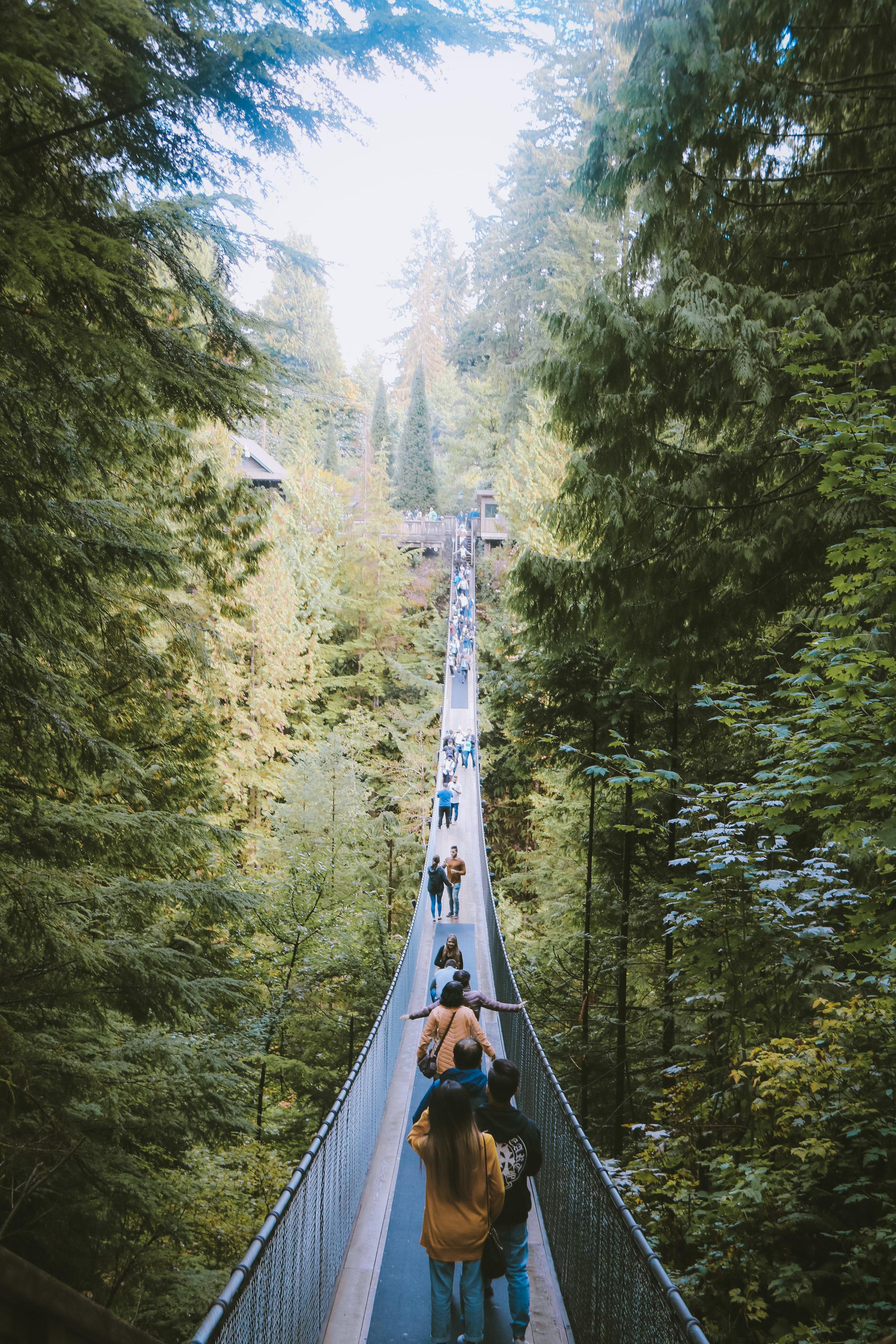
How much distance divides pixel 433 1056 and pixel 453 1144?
141cm

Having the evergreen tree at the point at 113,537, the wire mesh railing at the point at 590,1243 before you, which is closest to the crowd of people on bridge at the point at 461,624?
the evergreen tree at the point at 113,537

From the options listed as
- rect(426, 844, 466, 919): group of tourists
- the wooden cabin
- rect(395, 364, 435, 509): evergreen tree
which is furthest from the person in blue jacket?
rect(395, 364, 435, 509): evergreen tree

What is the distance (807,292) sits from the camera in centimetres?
422

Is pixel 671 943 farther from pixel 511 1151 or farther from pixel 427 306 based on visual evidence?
pixel 427 306

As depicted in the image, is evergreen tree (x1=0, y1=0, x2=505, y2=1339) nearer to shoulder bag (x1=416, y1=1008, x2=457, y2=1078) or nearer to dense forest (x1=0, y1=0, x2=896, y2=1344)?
dense forest (x1=0, y1=0, x2=896, y2=1344)

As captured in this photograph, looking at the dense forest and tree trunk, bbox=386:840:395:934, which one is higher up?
tree trunk, bbox=386:840:395:934

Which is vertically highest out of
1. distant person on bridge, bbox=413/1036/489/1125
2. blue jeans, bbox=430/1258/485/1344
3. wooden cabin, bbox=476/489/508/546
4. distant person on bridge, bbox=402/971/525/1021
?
wooden cabin, bbox=476/489/508/546

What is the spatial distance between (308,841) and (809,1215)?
1159 cm

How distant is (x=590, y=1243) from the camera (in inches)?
117

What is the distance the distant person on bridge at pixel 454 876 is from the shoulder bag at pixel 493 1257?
6.69 m

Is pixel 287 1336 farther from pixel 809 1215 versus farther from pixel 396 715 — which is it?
pixel 396 715

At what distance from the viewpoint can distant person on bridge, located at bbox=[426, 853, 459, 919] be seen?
9586 millimetres

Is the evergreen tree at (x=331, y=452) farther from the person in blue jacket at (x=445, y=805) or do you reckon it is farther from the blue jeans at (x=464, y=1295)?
the blue jeans at (x=464, y=1295)

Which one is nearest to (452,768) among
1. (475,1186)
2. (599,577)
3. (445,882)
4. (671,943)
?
(445,882)
